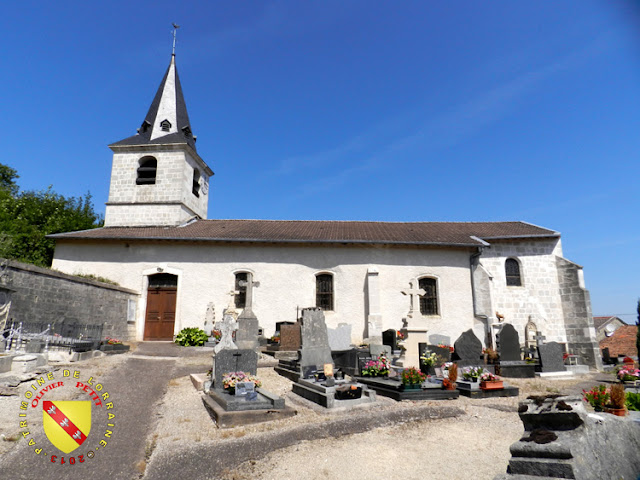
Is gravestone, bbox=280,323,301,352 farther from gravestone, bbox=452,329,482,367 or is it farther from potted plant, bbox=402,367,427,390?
potted plant, bbox=402,367,427,390

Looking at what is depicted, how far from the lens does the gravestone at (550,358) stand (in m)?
10.9

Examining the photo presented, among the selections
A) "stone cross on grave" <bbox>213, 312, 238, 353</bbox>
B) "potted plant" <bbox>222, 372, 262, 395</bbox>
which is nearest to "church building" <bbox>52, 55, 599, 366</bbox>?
"stone cross on grave" <bbox>213, 312, 238, 353</bbox>

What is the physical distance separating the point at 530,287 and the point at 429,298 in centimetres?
465

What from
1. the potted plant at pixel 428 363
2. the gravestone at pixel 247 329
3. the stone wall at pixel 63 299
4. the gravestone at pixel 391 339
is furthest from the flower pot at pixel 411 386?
the stone wall at pixel 63 299

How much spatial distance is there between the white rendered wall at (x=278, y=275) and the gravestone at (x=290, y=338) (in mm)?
3000

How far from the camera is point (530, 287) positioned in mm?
16406

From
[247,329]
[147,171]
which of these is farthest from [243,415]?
[147,171]

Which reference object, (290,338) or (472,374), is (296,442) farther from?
(290,338)

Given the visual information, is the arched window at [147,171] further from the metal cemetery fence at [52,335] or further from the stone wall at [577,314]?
the stone wall at [577,314]

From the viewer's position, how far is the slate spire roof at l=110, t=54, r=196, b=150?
19109mm

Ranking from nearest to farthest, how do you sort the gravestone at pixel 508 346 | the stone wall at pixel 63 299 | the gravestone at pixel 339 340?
the stone wall at pixel 63 299 < the gravestone at pixel 508 346 < the gravestone at pixel 339 340

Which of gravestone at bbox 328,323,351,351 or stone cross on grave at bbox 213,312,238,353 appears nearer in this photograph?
stone cross on grave at bbox 213,312,238,353

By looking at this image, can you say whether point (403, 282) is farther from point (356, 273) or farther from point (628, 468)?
point (628, 468)

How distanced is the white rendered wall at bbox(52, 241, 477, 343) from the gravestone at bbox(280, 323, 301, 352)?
3.00 m
